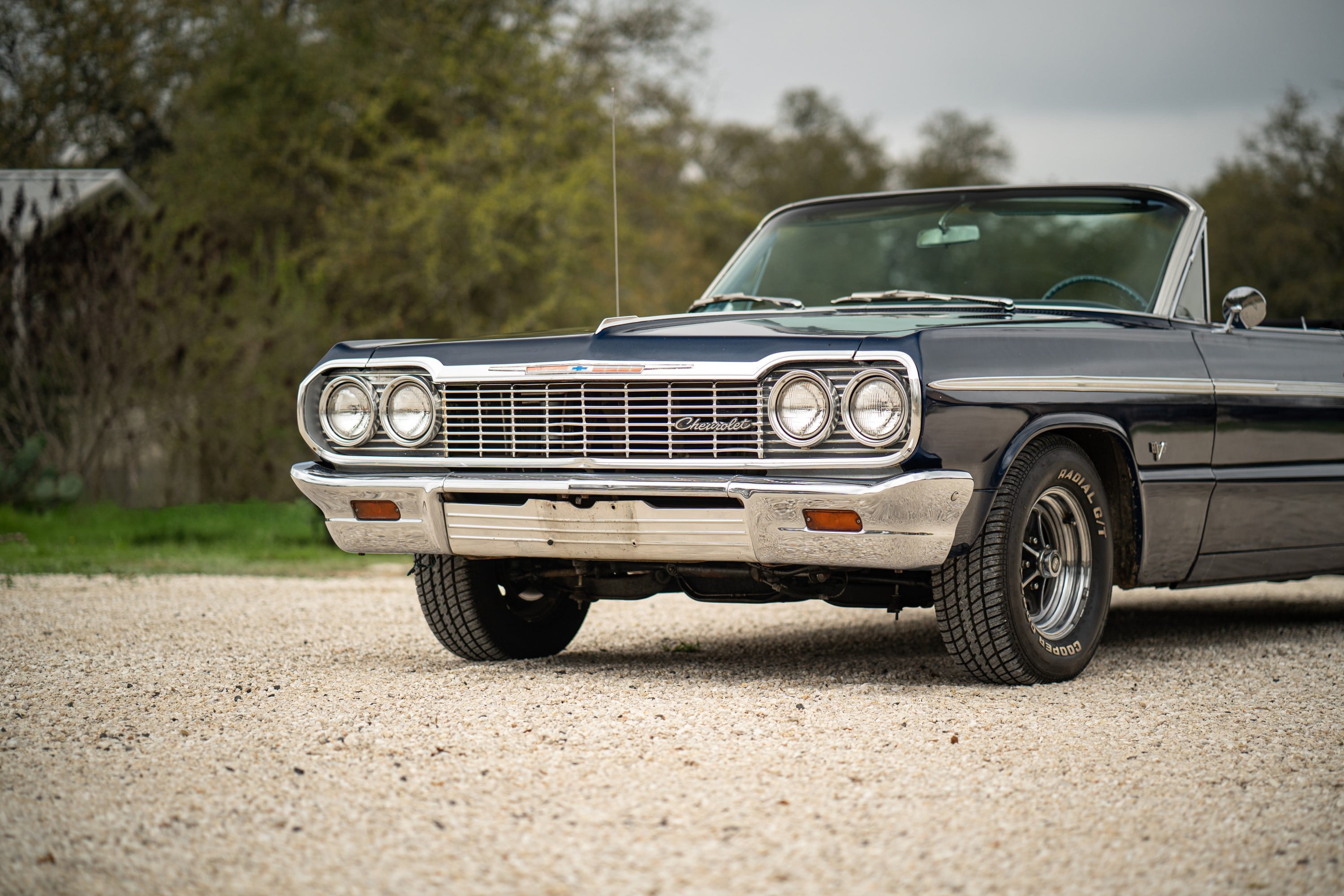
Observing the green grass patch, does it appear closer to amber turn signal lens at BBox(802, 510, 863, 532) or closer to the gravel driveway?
the gravel driveway

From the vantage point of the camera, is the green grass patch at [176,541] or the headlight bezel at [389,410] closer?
the headlight bezel at [389,410]

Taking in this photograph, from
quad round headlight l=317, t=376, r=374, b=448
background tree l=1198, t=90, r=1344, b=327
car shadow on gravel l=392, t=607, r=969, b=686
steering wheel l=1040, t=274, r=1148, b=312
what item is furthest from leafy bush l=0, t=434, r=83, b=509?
background tree l=1198, t=90, r=1344, b=327

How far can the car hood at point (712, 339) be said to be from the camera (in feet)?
13.9

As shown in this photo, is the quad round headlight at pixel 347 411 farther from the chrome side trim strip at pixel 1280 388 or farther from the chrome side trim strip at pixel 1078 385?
the chrome side trim strip at pixel 1280 388

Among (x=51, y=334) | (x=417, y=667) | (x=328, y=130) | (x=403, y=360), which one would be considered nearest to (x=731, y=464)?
(x=403, y=360)

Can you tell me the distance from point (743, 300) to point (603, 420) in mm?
1540

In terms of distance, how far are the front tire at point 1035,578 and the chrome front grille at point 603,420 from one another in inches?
29.9

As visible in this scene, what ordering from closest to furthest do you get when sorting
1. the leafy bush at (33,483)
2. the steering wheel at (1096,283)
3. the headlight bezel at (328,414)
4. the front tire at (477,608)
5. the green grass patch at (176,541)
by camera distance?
the headlight bezel at (328,414)
the front tire at (477,608)
the steering wheel at (1096,283)
the green grass patch at (176,541)
the leafy bush at (33,483)

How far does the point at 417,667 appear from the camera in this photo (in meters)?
5.19

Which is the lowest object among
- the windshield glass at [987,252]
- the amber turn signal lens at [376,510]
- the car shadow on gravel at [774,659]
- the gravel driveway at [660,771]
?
the car shadow on gravel at [774,659]

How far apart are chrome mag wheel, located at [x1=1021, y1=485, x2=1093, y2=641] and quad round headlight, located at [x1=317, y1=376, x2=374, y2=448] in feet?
7.16

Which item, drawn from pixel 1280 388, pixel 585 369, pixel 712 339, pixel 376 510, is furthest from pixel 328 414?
Answer: pixel 1280 388

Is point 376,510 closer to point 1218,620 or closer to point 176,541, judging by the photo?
point 1218,620

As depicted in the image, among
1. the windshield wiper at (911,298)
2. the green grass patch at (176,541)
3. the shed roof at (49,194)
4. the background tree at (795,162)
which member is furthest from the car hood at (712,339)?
the background tree at (795,162)
